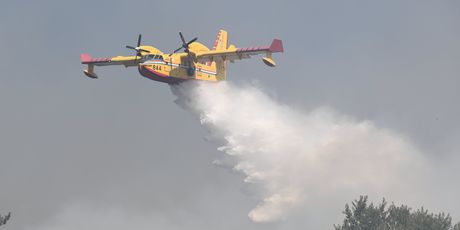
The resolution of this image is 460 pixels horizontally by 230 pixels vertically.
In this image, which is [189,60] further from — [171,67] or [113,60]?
[113,60]

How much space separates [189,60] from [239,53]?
13.9 feet

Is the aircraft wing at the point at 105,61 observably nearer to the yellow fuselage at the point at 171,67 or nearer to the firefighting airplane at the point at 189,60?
the firefighting airplane at the point at 189,60

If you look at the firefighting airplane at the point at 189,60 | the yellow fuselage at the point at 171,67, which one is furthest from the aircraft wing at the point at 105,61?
the yellow fuselage at the point at 171,67

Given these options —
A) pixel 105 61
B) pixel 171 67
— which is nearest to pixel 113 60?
pixel 105 61

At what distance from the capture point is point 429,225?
85.9 meters

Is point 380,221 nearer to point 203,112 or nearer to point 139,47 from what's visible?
point 203,112

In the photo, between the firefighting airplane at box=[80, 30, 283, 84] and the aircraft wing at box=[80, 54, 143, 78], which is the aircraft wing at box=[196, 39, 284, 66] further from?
the aircraft wing at box=[80, 54, 143, 78]

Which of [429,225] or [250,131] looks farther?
[250,131]

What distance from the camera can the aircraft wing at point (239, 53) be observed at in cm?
8888

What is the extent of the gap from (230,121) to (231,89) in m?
3.10

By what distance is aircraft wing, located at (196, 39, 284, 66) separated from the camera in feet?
292

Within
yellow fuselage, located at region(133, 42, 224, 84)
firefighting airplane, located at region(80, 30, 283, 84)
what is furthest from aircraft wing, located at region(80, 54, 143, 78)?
yellow fuselage, located at region(133, 42, 224, 84)

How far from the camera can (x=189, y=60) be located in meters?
92.1

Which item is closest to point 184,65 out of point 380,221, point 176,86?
point 176,86
